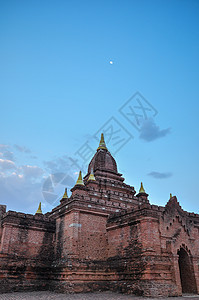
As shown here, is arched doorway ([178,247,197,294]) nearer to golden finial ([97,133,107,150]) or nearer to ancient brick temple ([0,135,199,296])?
ancient brick temple ([0,135,199,296])

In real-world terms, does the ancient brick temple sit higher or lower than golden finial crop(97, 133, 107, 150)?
lower

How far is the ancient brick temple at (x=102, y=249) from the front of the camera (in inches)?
759

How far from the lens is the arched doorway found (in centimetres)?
2075

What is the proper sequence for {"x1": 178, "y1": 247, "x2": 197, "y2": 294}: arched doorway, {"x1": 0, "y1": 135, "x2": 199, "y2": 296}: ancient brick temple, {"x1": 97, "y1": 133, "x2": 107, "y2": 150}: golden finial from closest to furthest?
{"x1": 0, "y1": 135, "x2": 199, "y2": 296}: ancient brick temple
{"x1": 178, "y1": 247, "x2": 197, "y2": 294}: arched doorway
{"x1": 97, "y1": 133, "x2": 107, "y2": 150}: golden finial

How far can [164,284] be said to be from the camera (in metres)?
18.3

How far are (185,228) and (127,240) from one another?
17.6ft

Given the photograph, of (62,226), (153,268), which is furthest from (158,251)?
(62,226)

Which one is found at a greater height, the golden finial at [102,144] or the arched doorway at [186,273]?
the golden finial at [102,144]

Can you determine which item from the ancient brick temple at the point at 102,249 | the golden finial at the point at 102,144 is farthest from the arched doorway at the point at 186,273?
the golden finial at the point at 102,144

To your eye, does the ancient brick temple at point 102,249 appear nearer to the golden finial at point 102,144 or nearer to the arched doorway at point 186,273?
the arched doorway at point 186,273

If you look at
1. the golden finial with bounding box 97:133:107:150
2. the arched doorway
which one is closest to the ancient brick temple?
the arched doorway

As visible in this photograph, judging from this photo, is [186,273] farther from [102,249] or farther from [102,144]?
[102,144]

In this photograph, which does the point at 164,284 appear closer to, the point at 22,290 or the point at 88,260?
the point at 88,260

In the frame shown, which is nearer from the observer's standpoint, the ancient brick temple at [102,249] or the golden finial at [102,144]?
the ancient brick temple at [102,249]
